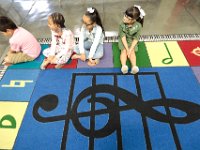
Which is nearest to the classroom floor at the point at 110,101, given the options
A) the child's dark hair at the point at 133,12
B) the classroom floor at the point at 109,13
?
the classroom floor at the point at 109,13

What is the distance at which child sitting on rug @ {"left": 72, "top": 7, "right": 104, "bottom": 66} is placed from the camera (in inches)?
92.6

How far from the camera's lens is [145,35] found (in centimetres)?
287

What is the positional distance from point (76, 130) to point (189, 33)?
1.99 metres

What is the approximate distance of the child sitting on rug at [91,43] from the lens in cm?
235

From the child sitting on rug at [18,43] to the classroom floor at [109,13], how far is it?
41 cm

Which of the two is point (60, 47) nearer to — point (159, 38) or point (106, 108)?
point (106, 108)

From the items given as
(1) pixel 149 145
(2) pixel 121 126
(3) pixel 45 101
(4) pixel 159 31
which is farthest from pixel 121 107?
(4) pixel 159 31

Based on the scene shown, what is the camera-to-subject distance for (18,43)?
2.34 m

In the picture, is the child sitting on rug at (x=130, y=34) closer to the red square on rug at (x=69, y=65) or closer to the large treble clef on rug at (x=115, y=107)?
the large treble clef on rug at (x=115, y=107)

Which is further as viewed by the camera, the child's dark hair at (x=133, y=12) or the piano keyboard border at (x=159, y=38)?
the piano keyboard border at (x=159, y=38)

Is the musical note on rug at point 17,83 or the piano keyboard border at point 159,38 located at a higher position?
the piano keyboard border at point 159,38

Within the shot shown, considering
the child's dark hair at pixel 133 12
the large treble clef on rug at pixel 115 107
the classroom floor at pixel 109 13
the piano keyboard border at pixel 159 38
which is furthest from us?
the classroom floor at pixel 109 13

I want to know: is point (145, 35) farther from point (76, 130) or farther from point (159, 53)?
point (76, 130)

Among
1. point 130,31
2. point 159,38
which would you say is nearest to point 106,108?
point 130,31
